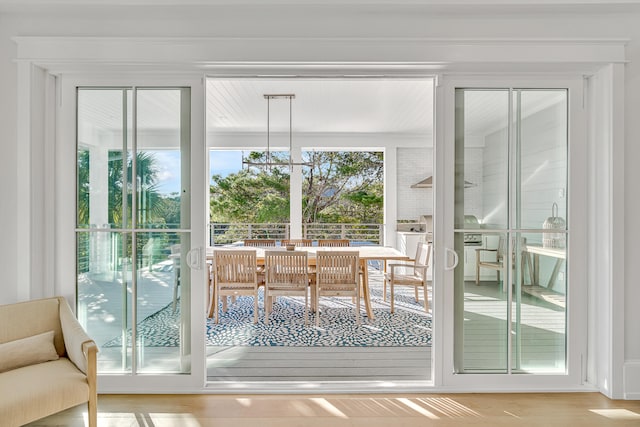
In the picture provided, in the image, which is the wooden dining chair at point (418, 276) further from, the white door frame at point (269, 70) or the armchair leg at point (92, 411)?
the armchair leg at point (92, 411)

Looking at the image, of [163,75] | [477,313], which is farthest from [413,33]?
[477,313]

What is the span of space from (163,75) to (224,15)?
56 cm

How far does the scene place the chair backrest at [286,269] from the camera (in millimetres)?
3682

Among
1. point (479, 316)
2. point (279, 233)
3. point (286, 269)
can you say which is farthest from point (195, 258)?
point (279, 233)

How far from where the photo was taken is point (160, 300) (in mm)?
2379

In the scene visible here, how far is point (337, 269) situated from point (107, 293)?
2119mm

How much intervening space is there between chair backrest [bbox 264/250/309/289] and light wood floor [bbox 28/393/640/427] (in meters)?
1.50

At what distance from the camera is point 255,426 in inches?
78.2

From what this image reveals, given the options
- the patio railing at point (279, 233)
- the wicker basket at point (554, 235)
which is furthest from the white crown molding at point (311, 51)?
the patio railing at point (279, 233)

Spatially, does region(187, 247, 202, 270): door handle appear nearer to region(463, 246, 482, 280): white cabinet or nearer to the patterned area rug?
the patterned area rug

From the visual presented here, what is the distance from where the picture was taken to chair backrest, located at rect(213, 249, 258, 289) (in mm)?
3684

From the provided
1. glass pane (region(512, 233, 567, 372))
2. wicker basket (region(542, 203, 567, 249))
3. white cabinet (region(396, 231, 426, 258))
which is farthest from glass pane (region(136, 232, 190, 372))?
white cabinet (region(396, 231, 426, 258))

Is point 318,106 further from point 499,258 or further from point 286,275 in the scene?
point 499,258

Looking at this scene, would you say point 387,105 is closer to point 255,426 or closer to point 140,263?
point 140,263
